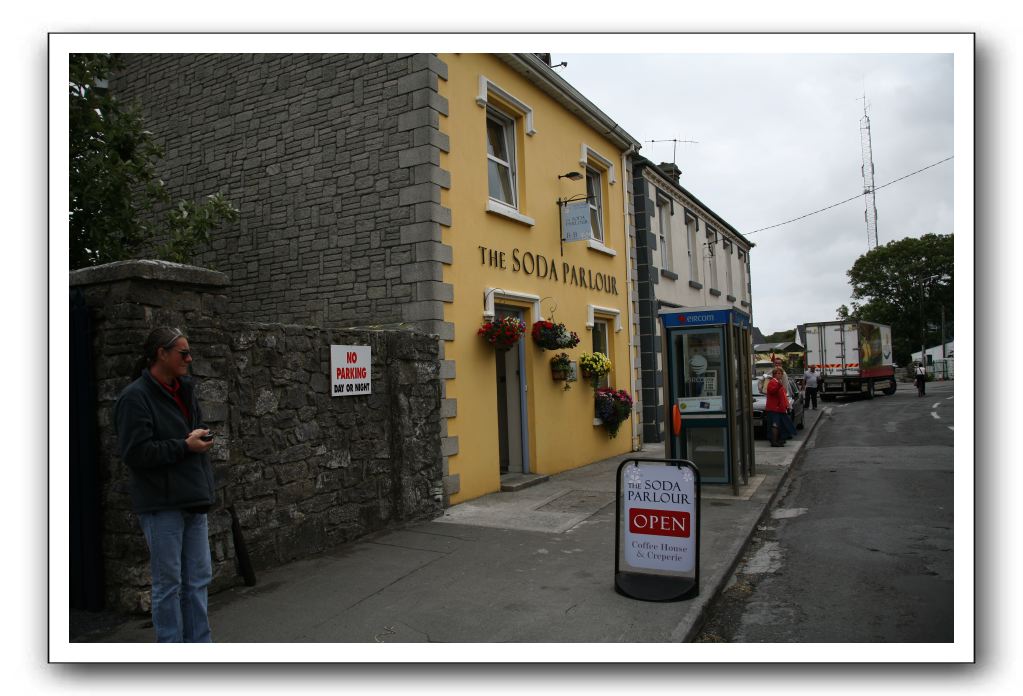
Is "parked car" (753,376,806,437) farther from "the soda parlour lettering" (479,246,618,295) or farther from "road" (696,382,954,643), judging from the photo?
"the soda parlour lettering" (479,246,618,295)

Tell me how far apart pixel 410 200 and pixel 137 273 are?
4097 mm

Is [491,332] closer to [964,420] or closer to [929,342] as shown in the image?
[964,420]

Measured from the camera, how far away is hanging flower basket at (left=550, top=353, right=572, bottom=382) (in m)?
11.2

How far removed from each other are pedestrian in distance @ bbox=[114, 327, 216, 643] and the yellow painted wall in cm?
485

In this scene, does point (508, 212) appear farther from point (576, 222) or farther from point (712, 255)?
point (712, 255)

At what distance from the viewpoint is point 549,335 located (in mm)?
10664

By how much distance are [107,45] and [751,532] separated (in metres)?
7.08

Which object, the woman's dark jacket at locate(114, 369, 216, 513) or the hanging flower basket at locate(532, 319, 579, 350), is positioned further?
the hanging flower basket at locate(532, 319, 579, 350)

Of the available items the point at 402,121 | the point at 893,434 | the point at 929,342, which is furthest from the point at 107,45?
the point at 929,342

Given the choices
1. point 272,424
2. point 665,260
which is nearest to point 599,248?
point 665,260

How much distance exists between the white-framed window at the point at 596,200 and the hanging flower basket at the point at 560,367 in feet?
10.8

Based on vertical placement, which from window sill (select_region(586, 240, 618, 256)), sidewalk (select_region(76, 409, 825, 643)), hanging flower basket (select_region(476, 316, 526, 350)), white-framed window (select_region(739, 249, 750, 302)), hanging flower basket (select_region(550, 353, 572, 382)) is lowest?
sidewalk (select_region(76, 409, 825, 643))

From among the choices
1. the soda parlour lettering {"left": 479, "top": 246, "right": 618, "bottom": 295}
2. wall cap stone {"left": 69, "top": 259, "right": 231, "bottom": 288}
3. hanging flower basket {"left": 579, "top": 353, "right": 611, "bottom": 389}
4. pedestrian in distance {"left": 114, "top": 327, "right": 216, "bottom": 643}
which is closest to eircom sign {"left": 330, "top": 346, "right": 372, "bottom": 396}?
wall cap stone {"left": 69, "top": 259, "right": 231, "bottom": 288}

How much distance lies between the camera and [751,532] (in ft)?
25.2
